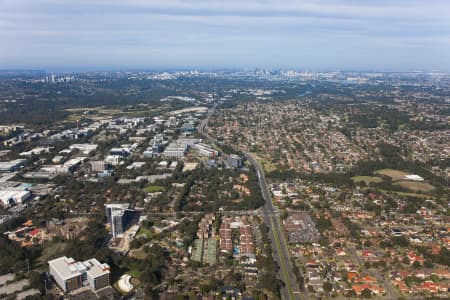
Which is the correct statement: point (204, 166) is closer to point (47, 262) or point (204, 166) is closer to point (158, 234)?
point (158, 234)

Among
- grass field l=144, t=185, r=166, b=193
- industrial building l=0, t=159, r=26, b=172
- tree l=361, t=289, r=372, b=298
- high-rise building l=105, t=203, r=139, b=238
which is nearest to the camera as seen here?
tree l=361, t=289, r=372, b=298

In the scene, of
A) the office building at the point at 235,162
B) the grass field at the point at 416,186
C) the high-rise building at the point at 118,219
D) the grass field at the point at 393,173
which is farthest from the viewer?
the office building at the point at 235,162

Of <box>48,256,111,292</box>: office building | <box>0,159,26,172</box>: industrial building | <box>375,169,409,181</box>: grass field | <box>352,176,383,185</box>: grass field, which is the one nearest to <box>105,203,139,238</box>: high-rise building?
<box>48,256,111,292</box>: office building

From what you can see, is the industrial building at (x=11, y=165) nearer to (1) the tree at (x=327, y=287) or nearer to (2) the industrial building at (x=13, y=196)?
(2) the industrial building at (x=13, y=196)

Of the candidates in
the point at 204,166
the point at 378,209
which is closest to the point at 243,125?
the point at 204,166

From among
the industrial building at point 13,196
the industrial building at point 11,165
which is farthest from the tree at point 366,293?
the industrial building at point 11,165

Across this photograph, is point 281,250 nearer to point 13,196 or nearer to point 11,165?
point 13,196

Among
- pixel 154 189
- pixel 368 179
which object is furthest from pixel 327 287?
pixel 368 179

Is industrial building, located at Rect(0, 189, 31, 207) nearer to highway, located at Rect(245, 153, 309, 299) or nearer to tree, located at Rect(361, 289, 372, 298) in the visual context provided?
highway, located at Rect(245, 153, 309, 299)
